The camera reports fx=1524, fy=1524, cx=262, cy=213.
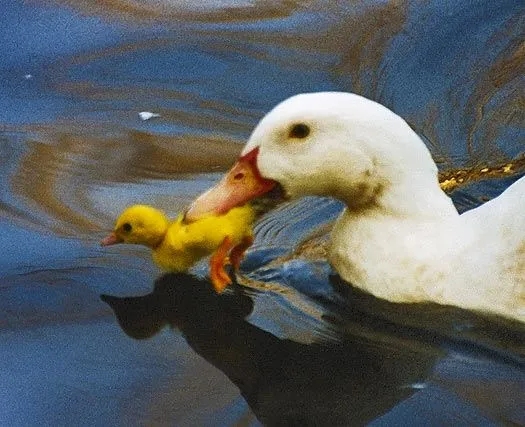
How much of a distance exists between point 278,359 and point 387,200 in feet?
1.77

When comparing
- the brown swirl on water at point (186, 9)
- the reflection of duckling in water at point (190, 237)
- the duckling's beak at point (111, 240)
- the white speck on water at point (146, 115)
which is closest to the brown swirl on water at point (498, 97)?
the brown swirl on water at point (186, 9)

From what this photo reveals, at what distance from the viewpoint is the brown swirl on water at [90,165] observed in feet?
16.3

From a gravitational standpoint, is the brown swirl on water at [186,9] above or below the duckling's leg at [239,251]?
above

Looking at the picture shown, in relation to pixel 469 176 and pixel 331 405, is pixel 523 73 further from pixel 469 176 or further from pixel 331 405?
pixel 331 405

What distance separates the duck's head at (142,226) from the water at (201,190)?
7.4 inches

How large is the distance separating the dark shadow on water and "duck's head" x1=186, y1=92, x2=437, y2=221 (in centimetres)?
33

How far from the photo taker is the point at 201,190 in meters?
5.07

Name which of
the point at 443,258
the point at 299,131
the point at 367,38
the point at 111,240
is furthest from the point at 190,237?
the point at 367,38

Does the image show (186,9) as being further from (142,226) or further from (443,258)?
(443,258)

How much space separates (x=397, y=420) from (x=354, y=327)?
526 millimetres

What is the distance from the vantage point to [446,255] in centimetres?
418

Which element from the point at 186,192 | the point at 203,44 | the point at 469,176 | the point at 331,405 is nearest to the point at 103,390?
the point at 331,405

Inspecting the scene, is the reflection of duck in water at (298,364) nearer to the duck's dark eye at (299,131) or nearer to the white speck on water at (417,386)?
the white speck on water at (417,386)

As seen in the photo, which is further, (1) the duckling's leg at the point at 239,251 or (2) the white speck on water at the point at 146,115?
(2) the white speck on water at the point at 146,115
